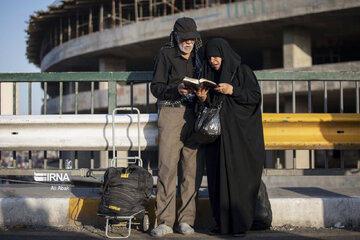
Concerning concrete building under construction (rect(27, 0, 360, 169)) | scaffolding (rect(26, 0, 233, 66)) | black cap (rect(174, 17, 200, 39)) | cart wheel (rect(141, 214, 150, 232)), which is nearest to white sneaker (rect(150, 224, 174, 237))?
cart wheel (rect(141, 214, 150, 232))

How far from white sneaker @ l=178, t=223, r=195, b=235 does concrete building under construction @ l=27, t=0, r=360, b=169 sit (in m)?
17.2

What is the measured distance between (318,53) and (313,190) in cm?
2763

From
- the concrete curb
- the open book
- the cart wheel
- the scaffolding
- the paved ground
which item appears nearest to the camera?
the open book

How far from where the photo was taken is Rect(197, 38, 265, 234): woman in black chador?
13.5 ft

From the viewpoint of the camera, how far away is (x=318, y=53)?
3095cm

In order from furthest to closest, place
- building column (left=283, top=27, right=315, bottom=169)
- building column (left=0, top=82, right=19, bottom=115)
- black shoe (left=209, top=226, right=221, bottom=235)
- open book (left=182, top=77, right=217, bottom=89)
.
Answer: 1. building column (left=283, top=27, right=315, bottom=169)
2. building column (left=0, top=82, right=19, bottom=115)
3. black shoe (left=209, top=226, right=221, bottom=235)
4. open book (left=182, top=77, right=217, bottom=89)

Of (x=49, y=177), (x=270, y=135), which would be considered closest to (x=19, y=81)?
(x=49, y=177)

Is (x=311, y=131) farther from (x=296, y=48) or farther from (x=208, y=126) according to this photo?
(x=296, y=48)

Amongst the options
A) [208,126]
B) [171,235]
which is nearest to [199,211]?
[171,235]

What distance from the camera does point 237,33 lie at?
2625 centimetres

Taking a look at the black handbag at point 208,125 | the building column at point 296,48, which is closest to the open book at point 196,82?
the black handbag at point 208,125

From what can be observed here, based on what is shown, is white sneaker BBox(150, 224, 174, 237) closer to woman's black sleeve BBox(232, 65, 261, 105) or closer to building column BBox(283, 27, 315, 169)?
woman's black sleeve BBox(232, 65, 261, 105)

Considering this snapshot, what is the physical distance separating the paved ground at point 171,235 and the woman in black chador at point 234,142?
0.22 metres

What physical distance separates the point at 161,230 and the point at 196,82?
1.45m
